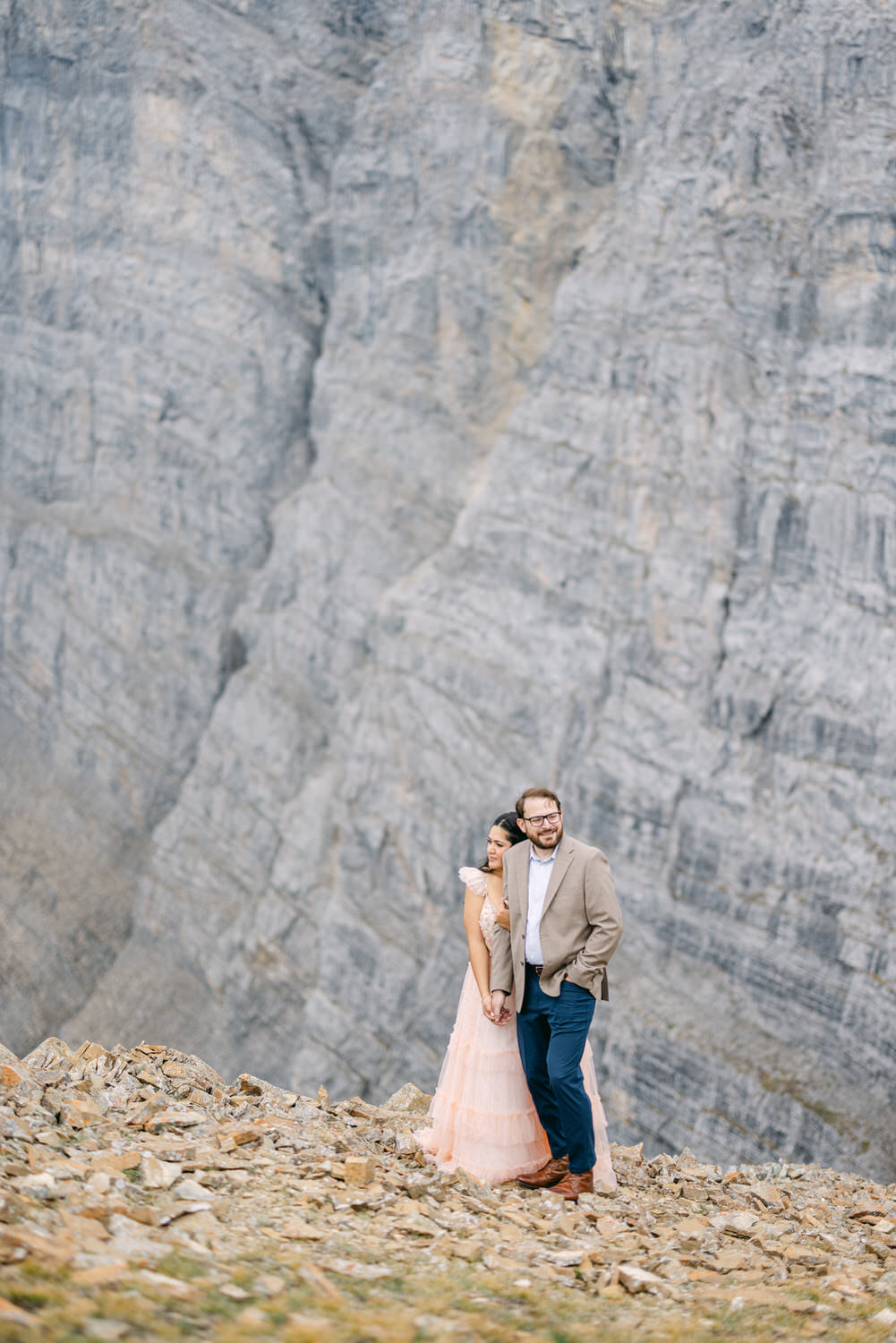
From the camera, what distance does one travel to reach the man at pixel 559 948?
730cm

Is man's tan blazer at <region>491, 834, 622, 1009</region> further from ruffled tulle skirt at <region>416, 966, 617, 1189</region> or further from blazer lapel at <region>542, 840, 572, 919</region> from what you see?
ruffled tulle skirt at <region>416, 966, 617, 1189</region>

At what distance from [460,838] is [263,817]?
349 inches

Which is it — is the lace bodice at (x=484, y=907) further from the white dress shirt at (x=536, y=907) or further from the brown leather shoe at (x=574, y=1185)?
the brown leather shoe at (x=574, y=1185)

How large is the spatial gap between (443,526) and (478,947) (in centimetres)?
2579

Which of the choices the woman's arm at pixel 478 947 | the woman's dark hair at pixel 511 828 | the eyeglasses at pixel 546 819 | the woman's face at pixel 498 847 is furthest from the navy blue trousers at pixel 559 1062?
the eyeglasses at pixel 546 819

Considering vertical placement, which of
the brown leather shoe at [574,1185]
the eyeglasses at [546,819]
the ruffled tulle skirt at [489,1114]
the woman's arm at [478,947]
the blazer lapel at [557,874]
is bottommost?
the brown leather shoe at [574,1185]

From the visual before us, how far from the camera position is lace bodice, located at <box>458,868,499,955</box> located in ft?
25.6

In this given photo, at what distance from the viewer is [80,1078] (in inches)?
331

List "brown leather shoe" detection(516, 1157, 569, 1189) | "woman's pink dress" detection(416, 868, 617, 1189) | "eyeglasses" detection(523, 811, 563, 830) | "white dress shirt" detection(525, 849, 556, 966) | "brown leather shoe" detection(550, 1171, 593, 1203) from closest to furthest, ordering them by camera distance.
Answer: "eyeglasses" detection(523, 811, 563, 830)
"white dress shirt" detection(525, 849, 556, 966)
"brown leather shoe" detection(550, 1171, 593, 1203)
"brown leather shoe" detection(516, 1157, 569, 1189)
"woman's pink dress" detection(416, 868, 617, 1189)

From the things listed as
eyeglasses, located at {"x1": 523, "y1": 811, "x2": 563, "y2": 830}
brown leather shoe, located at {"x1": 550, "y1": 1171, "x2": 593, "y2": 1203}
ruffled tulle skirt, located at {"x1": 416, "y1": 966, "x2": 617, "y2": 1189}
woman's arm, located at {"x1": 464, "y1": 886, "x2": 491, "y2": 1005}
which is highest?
eyeglasses, located at {"x1": 523, "y1": 811, "x2": 563, "y2": 830}

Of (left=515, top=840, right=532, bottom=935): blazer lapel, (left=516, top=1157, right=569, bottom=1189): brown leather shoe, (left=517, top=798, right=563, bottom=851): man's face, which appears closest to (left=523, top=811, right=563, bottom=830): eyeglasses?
(left=517, top=798, right=563, bottom=851): man's face

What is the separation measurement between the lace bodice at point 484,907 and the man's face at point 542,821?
688mm

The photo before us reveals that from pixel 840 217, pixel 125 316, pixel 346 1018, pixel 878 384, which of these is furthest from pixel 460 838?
pixel 125 316

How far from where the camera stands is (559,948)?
7340mm
